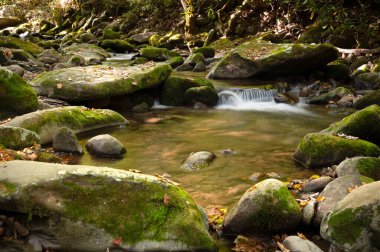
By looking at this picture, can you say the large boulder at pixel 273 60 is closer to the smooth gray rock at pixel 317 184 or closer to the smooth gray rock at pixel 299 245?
the smooth gray rock at pixel 317 184

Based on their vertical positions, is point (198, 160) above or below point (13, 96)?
below

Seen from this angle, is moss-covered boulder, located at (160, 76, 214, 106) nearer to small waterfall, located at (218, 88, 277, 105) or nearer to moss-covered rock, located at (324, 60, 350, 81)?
small waterfall, located at (218, 88, 277, 105)

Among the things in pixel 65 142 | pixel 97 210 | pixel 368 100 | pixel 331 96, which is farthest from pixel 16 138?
pixel 331 96

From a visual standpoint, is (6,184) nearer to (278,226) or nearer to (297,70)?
(278,226)

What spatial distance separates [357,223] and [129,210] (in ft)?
6.54

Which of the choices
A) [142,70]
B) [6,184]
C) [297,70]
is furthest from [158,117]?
[6,184]

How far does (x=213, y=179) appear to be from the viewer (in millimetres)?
6234

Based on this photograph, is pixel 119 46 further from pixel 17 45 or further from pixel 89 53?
pixel 17 45

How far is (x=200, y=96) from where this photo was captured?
39.8 feet

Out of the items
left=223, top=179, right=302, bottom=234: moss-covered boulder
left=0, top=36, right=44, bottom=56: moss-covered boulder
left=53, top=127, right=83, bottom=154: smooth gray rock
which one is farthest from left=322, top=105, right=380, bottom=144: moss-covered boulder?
left=0, top=36, right=44, bottom=56: moss-covered boulder

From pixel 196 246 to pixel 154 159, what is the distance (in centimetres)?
343

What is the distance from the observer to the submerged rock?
682cm

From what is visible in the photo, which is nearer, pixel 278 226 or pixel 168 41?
pixel 278 226

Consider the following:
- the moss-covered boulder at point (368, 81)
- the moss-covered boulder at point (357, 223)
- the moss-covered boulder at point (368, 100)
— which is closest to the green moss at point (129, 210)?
the moss-covered boulder at point (357, 223)
